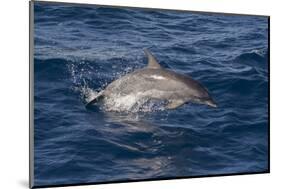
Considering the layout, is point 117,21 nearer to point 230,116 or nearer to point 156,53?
point 156,53

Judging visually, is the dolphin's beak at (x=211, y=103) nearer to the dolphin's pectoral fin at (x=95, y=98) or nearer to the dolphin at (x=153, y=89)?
the dolphin at (x=153, y=89)

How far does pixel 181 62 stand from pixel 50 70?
1337 mm

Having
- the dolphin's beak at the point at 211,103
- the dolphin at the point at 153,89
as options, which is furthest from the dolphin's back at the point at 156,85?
the dolphin's beak at the point at 211,103

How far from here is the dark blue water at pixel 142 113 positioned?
5234 millimetres

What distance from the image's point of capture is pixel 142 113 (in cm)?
557

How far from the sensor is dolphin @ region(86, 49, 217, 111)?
5512 mm

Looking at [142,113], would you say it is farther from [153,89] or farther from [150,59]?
[150,59]

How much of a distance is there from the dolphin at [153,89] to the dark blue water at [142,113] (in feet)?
0.22

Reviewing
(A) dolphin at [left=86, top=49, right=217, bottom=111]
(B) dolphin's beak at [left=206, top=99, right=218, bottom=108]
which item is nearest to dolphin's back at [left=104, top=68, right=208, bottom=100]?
(A) dolphin at [left=86, top=49, right=217, bottom=111]

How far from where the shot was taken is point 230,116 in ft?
19.5

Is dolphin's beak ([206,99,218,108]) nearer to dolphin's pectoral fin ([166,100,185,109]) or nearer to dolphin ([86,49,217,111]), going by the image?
dolphin ([86,49,217,111])

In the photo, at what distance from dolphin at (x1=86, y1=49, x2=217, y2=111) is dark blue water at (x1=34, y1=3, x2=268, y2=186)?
7 cm

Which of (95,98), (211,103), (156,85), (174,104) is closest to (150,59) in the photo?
(156,85)

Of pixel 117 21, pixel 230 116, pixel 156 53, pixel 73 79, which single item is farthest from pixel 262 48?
pixel 73 79
